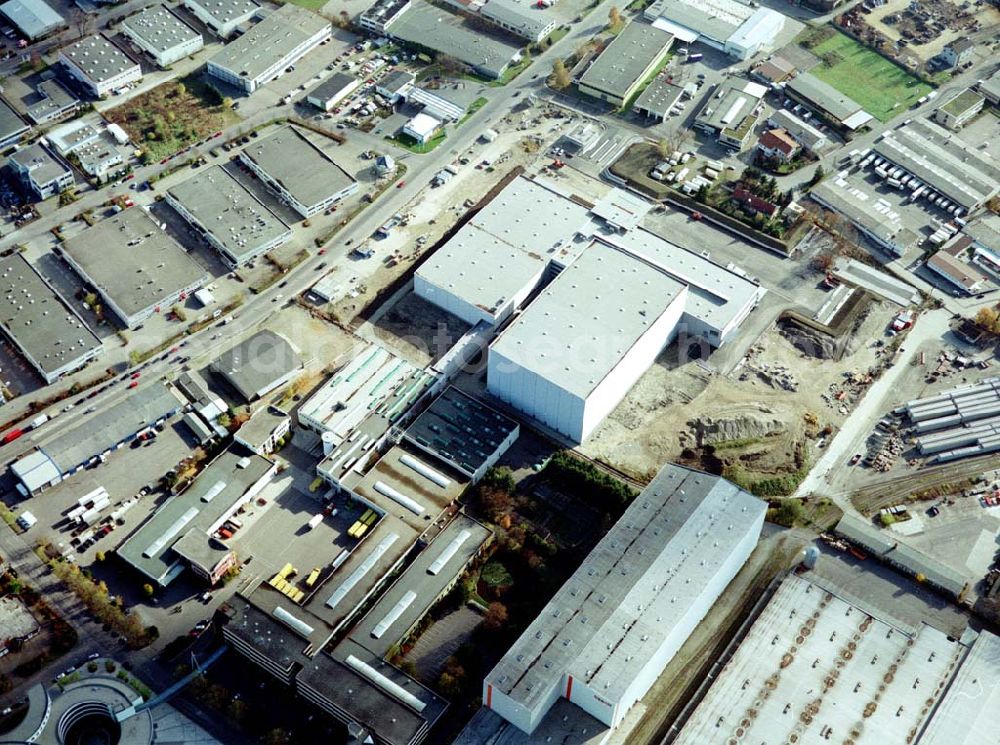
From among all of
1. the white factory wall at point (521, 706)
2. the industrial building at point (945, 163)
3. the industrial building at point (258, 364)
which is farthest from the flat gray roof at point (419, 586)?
the industrial building at point (945, 163)

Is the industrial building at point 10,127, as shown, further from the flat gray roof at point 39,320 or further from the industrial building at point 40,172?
the flat gray roof at point 39,320

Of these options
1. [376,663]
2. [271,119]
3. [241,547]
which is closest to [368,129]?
[271,119]

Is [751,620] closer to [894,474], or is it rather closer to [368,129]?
Answer: [894,474]

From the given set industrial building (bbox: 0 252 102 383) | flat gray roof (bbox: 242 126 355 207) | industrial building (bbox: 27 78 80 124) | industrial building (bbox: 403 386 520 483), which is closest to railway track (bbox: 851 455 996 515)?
industrial building (bbox: 403 386 520 483)

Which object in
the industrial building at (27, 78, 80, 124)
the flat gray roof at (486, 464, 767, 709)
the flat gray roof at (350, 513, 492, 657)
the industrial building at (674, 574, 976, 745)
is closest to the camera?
the flat gray roof at (486, 464, 767, 709)

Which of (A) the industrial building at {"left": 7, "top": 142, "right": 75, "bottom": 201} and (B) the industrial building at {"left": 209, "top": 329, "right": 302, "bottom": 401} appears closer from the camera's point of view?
(B) the industrial building at {"left": 209, "top": 329, "right": 302, "bottom": 401}

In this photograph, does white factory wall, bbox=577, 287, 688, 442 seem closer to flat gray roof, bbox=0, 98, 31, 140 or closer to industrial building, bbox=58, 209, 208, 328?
industrial building, bbox=58, 209, 208, 328
